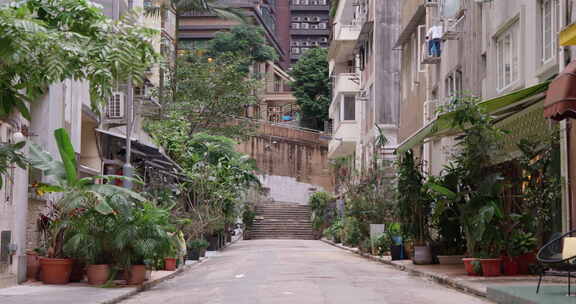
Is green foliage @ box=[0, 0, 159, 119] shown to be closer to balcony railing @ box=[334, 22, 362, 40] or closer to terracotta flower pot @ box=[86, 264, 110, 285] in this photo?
terracotta flower pot @ box=[86, 264, 110, 285]

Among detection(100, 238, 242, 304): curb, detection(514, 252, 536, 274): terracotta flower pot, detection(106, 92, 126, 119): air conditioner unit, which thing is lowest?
detection(100, 238, 242, 304): curb

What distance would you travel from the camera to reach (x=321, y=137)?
76250 millimetres

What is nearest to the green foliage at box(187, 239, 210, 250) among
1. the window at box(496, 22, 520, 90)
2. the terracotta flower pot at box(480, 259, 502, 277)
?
the window at box(496, 22, 520, 90)

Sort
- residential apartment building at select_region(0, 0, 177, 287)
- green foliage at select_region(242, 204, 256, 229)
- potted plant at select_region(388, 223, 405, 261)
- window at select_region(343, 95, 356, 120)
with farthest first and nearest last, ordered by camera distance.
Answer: green foliage at select_region(242, 204, 256, 229) → window at select_region(343, 95, 356, 120) → potted plant at select_region(388, 223, 405, 261) → residential apartment building at select_region(0, 0, 177, 287)

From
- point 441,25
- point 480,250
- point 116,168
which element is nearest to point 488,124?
point 480,250

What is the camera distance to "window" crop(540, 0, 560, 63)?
2032 centimetres

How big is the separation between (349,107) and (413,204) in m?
30.7

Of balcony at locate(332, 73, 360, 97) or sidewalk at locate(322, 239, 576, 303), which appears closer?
sidewalk at locate(322, 239, 576, 303)

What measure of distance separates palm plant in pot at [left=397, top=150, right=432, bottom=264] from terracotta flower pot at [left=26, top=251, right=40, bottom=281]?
1104cm

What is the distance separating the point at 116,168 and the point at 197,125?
17735 mm

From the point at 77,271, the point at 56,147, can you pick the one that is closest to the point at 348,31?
the point at 56,147

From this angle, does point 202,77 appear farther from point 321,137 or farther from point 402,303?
point 402,303

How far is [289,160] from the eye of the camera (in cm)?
7600

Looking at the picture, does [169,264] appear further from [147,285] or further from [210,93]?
[210,93]
